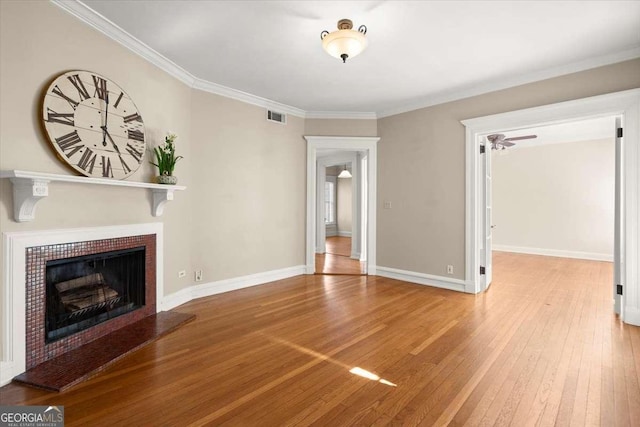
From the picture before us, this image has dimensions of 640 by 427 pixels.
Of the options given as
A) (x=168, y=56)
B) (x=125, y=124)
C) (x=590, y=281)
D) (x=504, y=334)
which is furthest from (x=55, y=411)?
(x=590, y=281)

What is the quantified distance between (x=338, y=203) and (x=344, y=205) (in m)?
0.28

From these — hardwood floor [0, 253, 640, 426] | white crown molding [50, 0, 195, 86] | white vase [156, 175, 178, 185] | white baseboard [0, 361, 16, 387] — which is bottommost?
hardwood floor [0, 253, 640, 426]

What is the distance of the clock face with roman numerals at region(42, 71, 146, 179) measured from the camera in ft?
7.73

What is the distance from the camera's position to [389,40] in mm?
2980

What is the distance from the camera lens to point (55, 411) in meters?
1.76

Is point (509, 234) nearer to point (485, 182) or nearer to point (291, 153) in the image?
point (485, 182)

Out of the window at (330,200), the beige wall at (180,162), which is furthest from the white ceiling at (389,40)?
the window at (330,200)

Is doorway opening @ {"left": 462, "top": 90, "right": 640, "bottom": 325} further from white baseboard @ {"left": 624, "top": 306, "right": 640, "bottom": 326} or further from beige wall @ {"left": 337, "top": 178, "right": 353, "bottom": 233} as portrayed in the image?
beige wall @ {"left": 337, "top": 178, "right": 353, "bottom": 233}

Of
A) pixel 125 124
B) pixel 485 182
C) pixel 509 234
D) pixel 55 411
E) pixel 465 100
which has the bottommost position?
pixel 55 411

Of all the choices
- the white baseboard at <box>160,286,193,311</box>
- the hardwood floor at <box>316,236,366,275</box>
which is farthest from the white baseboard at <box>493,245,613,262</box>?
the white baseboard at <box>160,286,193,311</box>

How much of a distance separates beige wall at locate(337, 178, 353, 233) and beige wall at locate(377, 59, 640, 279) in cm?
668

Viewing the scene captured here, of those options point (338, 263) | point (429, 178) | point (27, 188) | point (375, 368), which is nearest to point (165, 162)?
point (27, 188)

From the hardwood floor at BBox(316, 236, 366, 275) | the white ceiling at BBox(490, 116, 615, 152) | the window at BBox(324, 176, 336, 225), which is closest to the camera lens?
the hardwood floor at BBox(316, 236, 366, 275)

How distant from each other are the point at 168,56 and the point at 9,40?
1.42 m
